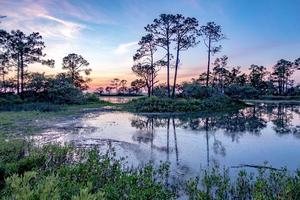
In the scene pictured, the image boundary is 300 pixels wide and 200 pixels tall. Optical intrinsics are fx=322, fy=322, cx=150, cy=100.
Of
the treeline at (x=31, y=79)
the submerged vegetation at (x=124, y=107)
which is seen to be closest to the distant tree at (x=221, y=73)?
the submerged vegetation at (x=124, y=107)

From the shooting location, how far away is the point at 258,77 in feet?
318

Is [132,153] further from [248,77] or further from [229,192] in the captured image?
[248,77]

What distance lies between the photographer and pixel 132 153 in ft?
45.5

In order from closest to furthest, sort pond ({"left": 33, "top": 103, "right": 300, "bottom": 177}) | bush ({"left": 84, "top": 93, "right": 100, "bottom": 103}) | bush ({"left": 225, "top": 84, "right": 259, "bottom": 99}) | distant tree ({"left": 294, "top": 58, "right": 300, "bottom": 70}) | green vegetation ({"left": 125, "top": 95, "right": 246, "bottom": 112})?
pond ({"left": 33, "top": 103, "right": 300, "bottom": 177}) → green vegetation ({"left": 125, "top": 95, "right": 246, "bottom": 112}) → bush ({"left": 84, "top": 93, "right": 100, "bottom": 103}) → bush ({"left": 225, "top": 84, "right": 259, "bottom": 99}) → distant tree ({"left": 294, "top": 58, "right": 300, "bottom": 70})

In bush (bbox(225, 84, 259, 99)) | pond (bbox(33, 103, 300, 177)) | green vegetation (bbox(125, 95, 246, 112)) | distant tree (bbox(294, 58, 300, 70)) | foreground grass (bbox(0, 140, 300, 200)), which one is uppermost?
distant tree (bbox(294, 58, 300, 70))

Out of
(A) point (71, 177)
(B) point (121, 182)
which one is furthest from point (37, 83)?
(B) point (121, 182)

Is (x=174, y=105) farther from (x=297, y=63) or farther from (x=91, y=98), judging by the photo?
(x=297, y=63)

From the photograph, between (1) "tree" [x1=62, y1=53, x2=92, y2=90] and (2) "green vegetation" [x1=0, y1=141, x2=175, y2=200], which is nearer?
(2) "green vegetation" [x1=0, y1=141, x2=175, y2=200]

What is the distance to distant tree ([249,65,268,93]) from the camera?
95688 mm

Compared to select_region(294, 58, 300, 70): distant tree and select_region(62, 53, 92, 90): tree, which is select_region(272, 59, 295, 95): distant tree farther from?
select_region(62, 53, 92, 90): tree

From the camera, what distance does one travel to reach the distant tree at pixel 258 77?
314 feet

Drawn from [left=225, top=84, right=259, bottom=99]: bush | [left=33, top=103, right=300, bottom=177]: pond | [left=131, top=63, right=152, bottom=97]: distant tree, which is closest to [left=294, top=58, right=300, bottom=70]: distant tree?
[left=225, top=84, right=259, bottom=99]: bush

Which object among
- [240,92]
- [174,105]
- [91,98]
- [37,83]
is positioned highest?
[37,83]

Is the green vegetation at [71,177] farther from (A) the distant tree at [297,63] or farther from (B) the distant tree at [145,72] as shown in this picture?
(A) the distant tree at [297,63]
